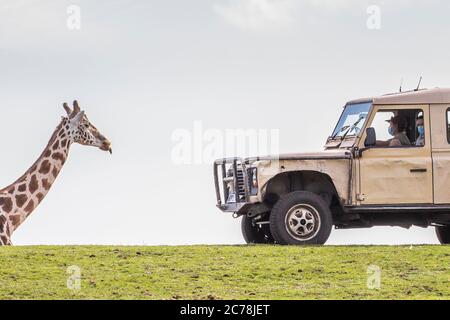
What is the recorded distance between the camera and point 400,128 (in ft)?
72.0

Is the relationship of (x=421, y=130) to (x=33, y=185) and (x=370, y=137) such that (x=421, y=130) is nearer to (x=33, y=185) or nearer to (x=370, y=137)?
(x=370, y=137)

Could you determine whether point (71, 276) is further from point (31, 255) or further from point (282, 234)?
point (282, 234)

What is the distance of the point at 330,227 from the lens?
69.7 feet

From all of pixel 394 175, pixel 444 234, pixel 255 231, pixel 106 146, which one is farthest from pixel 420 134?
pixel 106 146

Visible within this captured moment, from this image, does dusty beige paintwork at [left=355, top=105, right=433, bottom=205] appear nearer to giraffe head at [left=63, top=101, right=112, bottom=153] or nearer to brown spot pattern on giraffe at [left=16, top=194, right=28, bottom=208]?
giraffe head at [left=63, top=101, right=112, bottom=153]

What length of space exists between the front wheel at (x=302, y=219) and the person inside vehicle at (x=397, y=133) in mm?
1592

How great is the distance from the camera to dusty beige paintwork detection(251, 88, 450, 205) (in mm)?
21469

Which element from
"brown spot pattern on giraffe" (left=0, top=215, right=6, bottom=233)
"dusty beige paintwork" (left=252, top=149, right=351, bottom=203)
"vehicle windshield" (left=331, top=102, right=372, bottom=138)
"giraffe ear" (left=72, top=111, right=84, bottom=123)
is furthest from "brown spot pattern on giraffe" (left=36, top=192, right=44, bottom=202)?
"vehicle windshield" (left=331, top=102, right=372, bottom=138)

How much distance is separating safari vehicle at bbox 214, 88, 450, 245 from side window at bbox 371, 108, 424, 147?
0.02m

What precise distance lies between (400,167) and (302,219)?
1899 millimetres

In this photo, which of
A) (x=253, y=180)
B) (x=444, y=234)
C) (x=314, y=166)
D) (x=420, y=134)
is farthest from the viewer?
(x=444, y=234)

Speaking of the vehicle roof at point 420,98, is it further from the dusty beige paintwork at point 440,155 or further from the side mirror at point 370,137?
the side mirror at point 370,137

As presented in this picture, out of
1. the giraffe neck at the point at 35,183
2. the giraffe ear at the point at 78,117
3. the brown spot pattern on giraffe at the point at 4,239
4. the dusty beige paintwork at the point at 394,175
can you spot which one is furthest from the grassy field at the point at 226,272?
the giraffe ear at the point at 78,117
